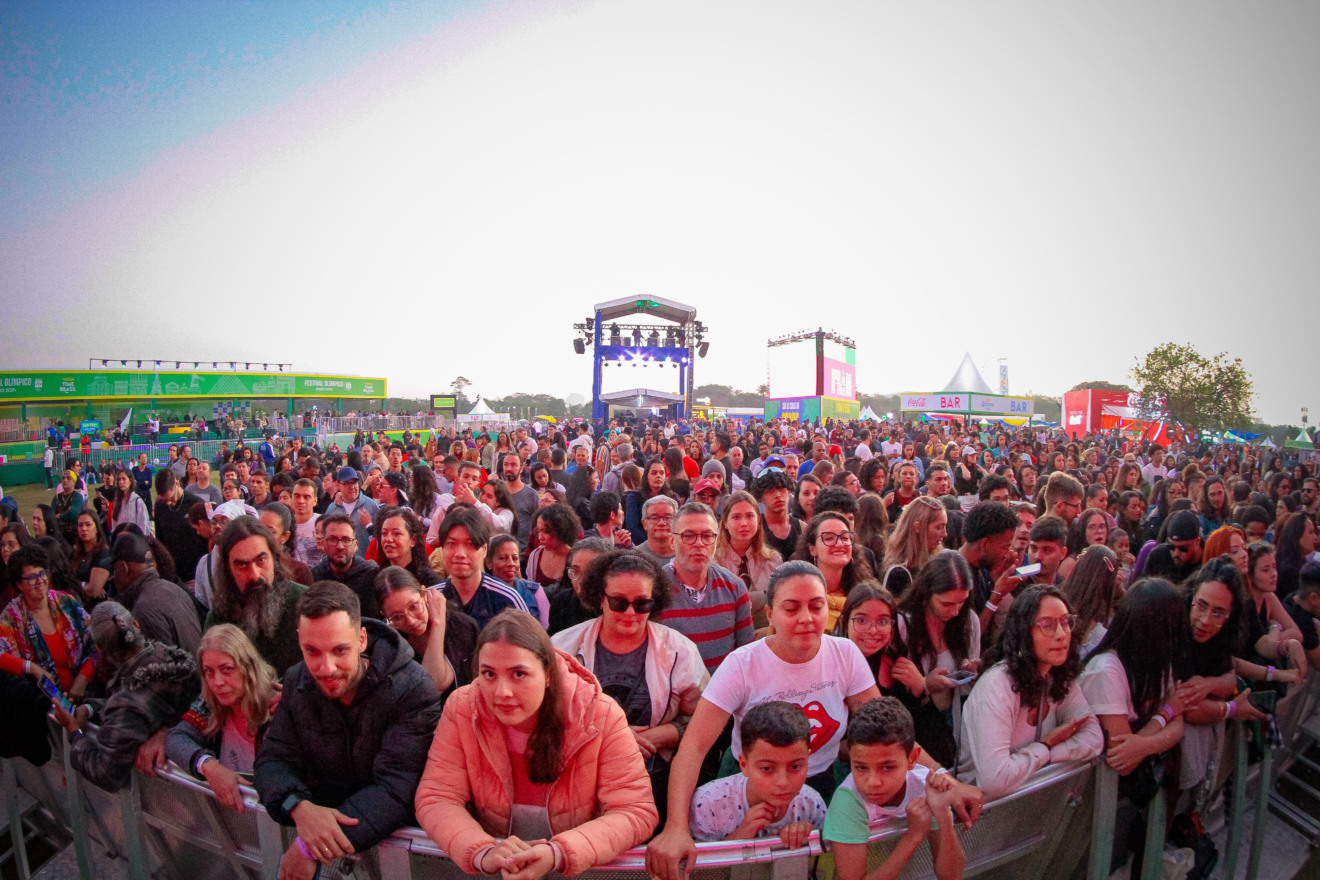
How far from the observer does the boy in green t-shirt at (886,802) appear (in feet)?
6.15

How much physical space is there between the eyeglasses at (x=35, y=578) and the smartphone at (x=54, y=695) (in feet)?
2.22

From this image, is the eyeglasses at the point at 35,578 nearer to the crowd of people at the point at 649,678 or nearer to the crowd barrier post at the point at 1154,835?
the crowd of people at the point at 649,678

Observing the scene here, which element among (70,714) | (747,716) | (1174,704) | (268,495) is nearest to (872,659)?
(747,716)

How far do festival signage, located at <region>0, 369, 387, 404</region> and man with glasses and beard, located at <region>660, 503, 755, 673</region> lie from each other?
39.4 m

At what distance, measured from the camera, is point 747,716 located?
2.05 m

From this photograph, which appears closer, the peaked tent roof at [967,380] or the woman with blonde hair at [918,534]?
the woman with blonde hair at [918,534]

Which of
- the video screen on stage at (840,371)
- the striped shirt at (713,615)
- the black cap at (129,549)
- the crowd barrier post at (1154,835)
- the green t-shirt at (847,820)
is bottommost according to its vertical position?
the crowd barrier post at (1154,835)

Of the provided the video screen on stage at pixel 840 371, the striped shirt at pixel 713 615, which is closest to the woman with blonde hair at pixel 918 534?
the striped shirt at pixel 713 615

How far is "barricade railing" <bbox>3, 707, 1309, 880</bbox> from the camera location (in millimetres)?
1876

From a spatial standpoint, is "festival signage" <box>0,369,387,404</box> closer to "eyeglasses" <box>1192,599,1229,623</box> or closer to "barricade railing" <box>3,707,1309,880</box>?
"barricade railing" <box>3,707,1309,880</box>

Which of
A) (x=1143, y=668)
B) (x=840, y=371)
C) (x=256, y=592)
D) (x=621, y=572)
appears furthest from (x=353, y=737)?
(x=840, y=371)


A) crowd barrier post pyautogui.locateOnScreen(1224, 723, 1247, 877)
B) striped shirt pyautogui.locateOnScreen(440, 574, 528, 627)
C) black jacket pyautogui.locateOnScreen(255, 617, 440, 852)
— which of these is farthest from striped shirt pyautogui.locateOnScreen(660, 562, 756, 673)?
crowd barrier post pyautogui.locateOnScreen(1224, 723, 1247, 877)

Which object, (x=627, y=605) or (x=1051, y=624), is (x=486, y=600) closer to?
(x=627, y=605)

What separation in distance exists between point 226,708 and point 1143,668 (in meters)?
3.56
